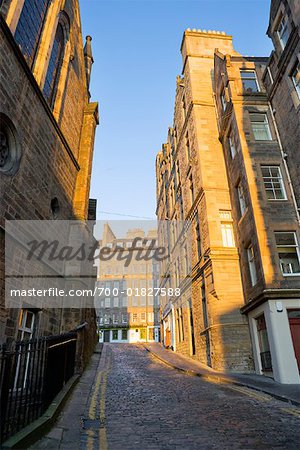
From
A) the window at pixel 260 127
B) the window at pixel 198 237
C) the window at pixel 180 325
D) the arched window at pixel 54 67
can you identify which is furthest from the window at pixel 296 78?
the window at pixel 180 325

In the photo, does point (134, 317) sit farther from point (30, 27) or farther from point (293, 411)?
point (293, 411)

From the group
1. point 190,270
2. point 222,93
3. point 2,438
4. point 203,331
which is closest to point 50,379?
point 2,438

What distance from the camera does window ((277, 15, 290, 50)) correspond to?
14822 mm

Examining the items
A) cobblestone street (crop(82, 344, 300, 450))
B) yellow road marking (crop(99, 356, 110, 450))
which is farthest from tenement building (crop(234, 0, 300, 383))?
yellow road marking (crop(99, 356, 110, 450))

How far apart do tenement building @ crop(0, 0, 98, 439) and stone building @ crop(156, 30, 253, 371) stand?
6.63 metres

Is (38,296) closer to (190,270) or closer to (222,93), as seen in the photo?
(190,270)

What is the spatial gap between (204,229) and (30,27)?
12.8 m

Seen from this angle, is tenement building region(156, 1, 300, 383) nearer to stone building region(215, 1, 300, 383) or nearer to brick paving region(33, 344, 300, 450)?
stone building region(215, 1, 300, 383)

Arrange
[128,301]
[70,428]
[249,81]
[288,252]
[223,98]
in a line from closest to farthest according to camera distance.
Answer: [70,428]
[288,252]
[249,81]
[223,98]
[128,301]

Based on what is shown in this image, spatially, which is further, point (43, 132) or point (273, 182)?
point (273, 182)

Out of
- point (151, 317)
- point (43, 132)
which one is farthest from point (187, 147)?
point (151, 317)

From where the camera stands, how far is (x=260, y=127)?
16.3m

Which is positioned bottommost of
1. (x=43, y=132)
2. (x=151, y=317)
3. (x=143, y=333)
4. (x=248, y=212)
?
(x=143, y=333)

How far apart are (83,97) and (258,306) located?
1552 centimetres
